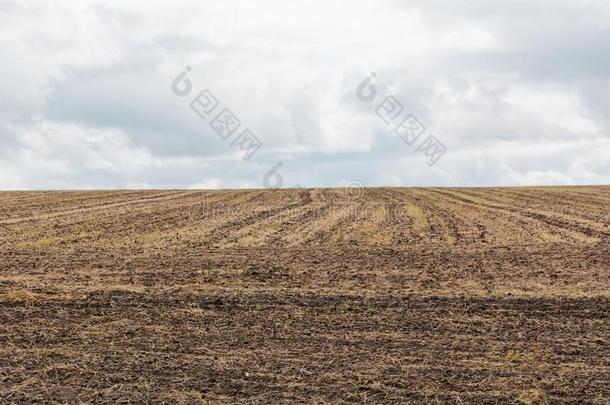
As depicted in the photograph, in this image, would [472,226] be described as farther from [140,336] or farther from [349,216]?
[140,336]

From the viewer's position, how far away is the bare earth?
8.92 metres

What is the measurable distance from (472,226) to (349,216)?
21.4ft

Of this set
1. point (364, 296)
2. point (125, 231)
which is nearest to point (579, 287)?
point (364, 296)

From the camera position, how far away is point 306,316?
1267 centimetres

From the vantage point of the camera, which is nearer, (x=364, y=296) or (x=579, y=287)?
(x=364, y=296)

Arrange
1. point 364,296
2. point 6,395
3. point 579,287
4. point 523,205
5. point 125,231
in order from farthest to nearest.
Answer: point 523,205 → point 125,231 → point 579,287 → point 364,296 → point 6,395

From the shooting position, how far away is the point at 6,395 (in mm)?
8633

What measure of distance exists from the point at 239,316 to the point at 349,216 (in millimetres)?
21239

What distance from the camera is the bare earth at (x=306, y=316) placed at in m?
8.92

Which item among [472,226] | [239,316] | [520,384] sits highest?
[472,226]

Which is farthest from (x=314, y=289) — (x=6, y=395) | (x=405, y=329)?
(x=6, y=395)

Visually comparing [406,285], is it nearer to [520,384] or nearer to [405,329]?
[405,329]

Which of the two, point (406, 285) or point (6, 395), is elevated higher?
point (406, 285)

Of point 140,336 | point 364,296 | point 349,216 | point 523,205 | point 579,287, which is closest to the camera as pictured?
point 140,336
